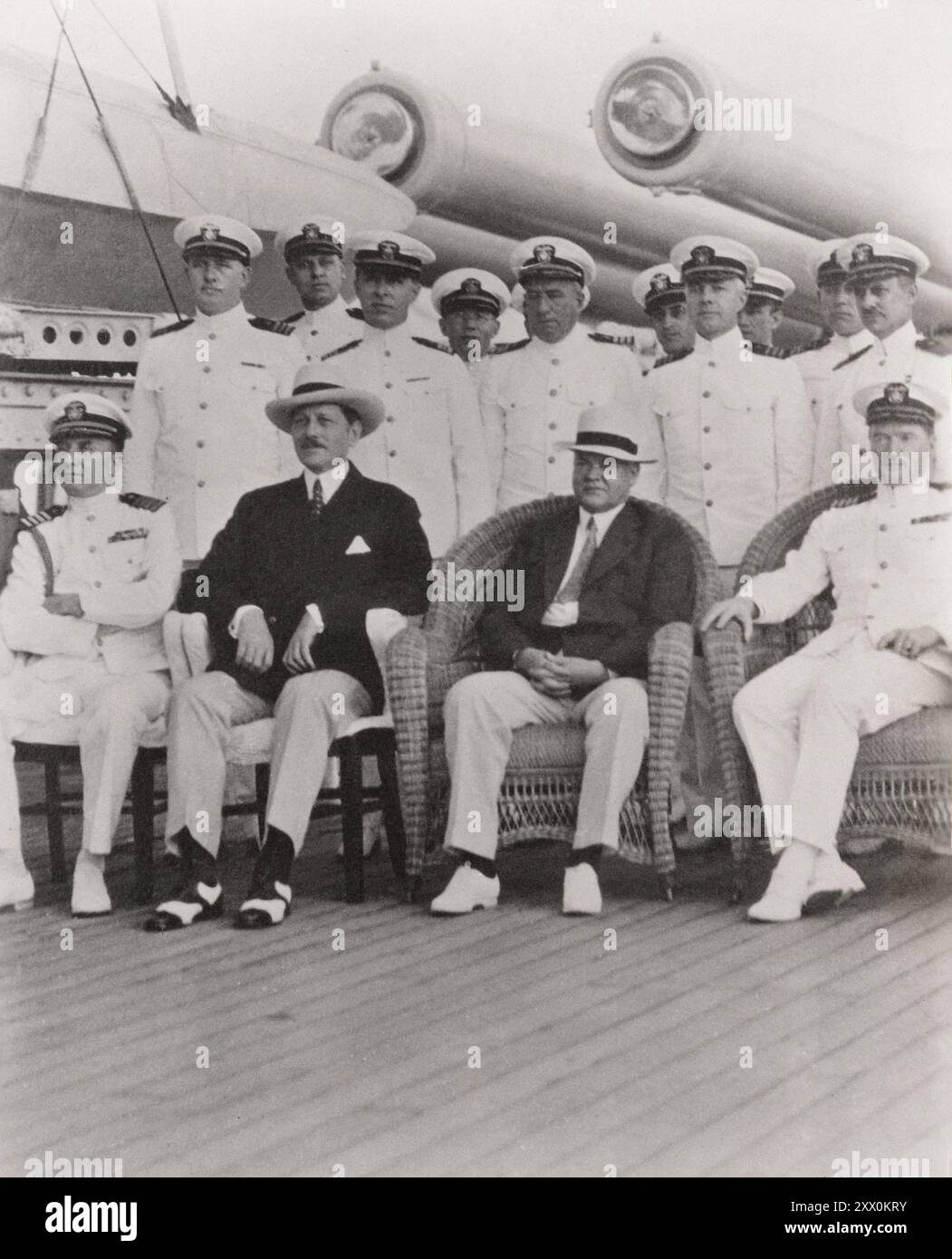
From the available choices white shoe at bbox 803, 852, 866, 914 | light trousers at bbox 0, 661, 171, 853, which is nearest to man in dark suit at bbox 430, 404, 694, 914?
white shoe at bbox 803, 852, 866, 914

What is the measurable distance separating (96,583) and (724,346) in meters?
1.86

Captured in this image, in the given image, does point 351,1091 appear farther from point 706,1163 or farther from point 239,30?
point 239,30

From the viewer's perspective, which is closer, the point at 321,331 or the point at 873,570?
the point at 873,570

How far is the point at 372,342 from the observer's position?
4.30m

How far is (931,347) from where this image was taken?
3.93 metres

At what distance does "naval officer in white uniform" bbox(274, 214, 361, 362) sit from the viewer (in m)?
4.32

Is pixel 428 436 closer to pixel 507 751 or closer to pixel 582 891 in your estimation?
pixel 507 751

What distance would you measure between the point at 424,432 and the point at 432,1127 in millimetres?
2465

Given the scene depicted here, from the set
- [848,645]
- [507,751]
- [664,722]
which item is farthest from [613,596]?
[848,645]

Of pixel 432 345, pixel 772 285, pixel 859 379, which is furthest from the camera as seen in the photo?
pixel 772 285

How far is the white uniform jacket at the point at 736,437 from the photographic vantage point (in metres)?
4.05

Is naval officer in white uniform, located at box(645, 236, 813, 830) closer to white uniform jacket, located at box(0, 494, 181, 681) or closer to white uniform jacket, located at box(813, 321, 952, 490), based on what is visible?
white uniform jacket, located at box(813, 321, 952, 490)

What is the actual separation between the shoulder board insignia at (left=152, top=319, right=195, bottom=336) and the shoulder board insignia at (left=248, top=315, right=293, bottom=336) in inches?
7.8

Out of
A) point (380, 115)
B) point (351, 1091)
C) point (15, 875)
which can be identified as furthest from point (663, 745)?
point (380, 115)
